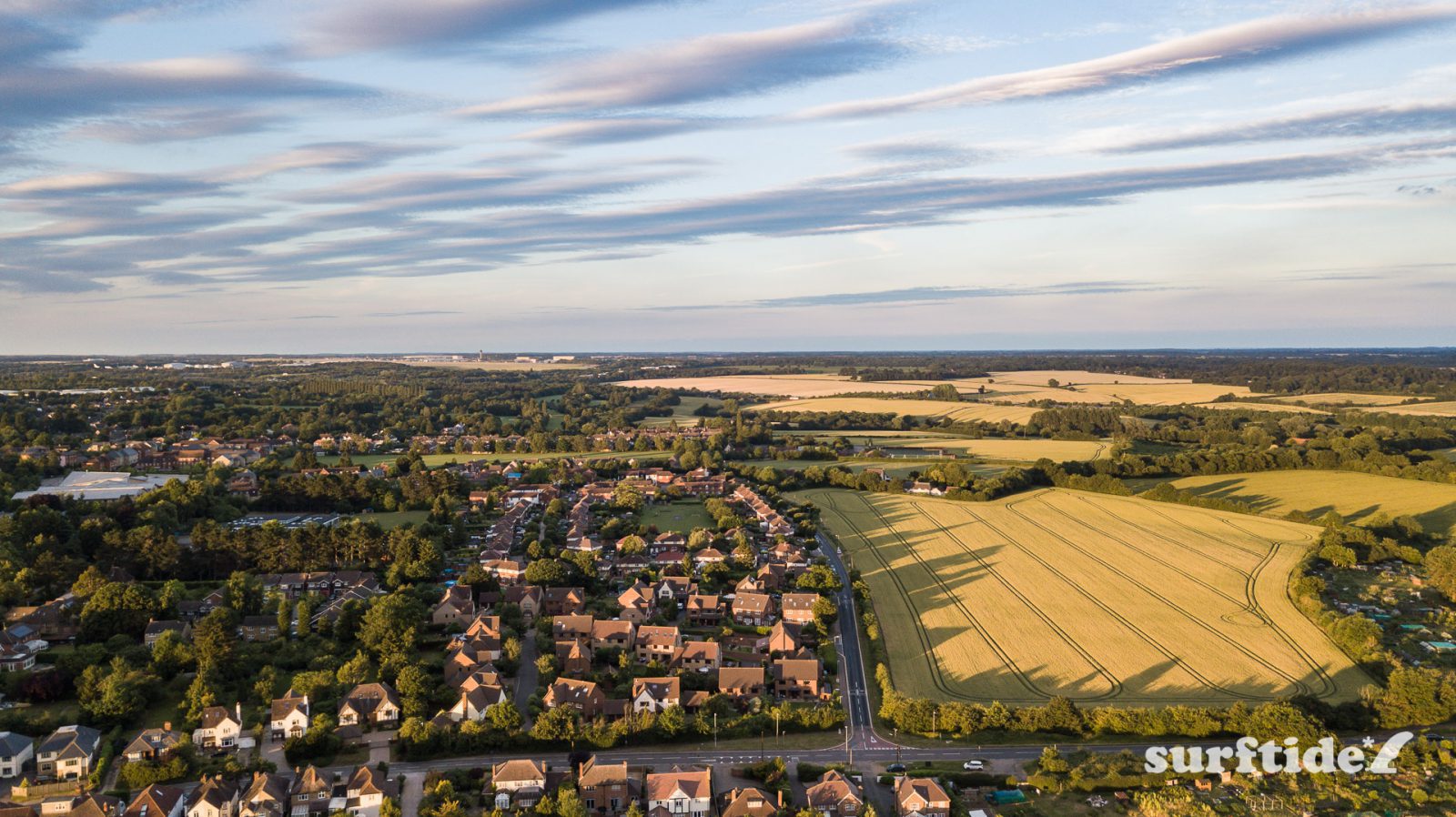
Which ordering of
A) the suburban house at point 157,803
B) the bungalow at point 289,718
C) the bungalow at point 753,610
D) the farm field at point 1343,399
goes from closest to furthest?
the suburban house at point 157,803
the bungalow at point 289,718
the bungalow at point 753,610
the farm field at point 1343,399

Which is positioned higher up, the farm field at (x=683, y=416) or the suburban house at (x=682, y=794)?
the farm field at (x=683, y=416)

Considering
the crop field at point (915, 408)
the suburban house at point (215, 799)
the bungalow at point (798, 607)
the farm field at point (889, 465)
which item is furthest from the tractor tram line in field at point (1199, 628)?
the crop field at point (915, 408)

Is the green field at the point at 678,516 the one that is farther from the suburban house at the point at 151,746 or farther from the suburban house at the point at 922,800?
the suburban house at the point at 922,800

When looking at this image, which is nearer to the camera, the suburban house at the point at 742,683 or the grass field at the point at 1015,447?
the suburban house at the point at 742,683

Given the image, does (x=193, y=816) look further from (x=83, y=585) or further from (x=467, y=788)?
(x=83, y=585)

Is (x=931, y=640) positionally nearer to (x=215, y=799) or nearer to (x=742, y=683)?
(x=742, y=683)

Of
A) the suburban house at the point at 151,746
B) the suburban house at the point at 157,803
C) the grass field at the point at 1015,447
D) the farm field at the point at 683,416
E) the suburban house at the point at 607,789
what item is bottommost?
the suburban house at the point at 607,789

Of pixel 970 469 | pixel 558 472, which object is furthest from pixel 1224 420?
pixel 558 472
